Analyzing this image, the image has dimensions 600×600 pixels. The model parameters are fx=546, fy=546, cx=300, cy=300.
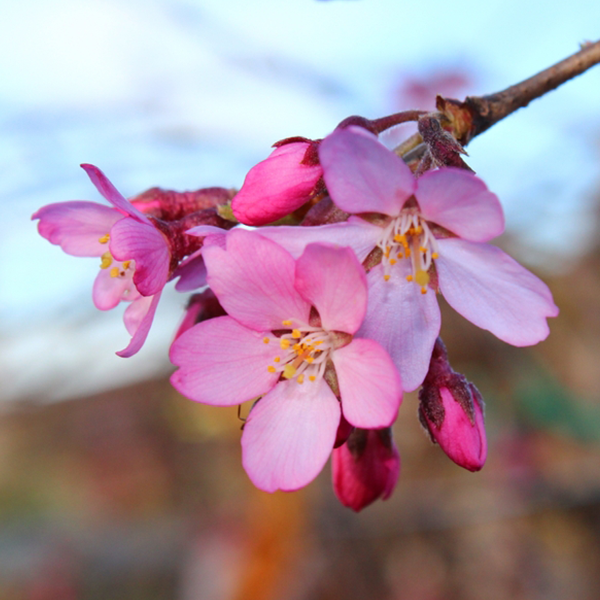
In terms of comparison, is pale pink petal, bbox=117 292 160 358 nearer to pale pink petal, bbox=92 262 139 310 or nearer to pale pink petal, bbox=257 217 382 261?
pale pink petal, bbox=92 262 139 310

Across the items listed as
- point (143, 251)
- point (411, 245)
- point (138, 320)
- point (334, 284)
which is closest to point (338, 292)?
point (334, 284)

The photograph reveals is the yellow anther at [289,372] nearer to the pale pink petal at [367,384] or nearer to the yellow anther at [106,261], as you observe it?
the pale pink petal at [367,384]

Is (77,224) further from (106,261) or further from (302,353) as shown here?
(302,353)

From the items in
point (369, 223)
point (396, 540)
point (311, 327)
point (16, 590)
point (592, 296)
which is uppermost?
point (369, 223)

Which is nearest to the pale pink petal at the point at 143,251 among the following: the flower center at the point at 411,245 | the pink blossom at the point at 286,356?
the pink blossom at the point at 286,356

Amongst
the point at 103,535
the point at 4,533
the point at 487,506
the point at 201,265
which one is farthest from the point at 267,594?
the point at 201,265

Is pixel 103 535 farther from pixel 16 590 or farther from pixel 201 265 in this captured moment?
pixel 201 265
